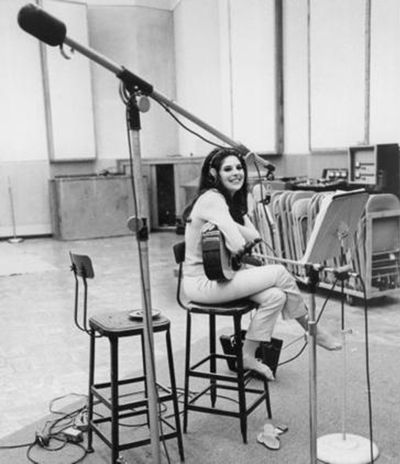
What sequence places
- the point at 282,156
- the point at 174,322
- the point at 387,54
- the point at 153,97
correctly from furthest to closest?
the point at 282,156
the point at 387,54
the point at 174,322
the point at 153,97

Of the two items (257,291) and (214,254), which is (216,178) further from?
(257,291)

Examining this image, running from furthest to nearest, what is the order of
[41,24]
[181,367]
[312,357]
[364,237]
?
[364,237]
[181,367]
[312,357]
[41,24]

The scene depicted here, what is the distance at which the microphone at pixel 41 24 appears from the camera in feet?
5.42

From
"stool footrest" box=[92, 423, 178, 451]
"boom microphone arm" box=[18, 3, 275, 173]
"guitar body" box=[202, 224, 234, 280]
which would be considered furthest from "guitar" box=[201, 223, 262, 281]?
"boom microphone arm" box=[18, 3, 275, 173]

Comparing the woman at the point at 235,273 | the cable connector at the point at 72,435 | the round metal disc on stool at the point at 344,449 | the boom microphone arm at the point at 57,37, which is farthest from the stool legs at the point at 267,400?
the boom microphone arm at the point at 57,37

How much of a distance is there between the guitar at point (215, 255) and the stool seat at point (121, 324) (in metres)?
0.36

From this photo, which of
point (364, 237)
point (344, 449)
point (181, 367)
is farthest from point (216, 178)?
point (364, 237)

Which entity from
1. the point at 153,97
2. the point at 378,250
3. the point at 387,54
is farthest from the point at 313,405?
the point at 387,54

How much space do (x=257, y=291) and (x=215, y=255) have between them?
0.35 metres

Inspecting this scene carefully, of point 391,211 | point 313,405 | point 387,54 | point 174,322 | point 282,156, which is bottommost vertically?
point 174,322

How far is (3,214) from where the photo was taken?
9812 mm

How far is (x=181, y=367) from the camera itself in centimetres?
378

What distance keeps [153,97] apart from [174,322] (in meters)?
3.00

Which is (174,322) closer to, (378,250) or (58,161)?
(378,250)
